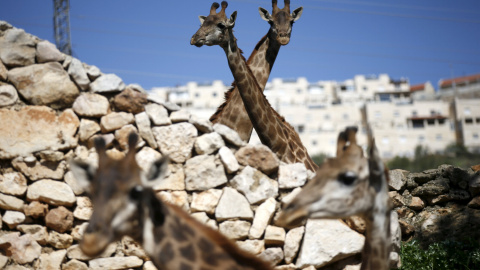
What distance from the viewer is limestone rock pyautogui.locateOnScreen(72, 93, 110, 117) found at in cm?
656

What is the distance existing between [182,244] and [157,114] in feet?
12.0

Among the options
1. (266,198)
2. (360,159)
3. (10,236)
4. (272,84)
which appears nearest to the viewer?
(360,159)

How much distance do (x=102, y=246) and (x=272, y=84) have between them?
89.3 meters

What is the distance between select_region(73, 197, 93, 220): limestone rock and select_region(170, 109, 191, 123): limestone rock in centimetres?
161

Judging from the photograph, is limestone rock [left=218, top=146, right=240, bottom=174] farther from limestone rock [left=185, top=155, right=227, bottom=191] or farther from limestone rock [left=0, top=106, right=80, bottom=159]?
limestone rock [left=0, top=106, right=80, bottom=159]

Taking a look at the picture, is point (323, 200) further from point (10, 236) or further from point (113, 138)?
point (10, 236)

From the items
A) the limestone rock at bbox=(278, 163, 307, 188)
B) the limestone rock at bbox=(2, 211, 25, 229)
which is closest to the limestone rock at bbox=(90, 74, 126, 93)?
the limestone rock at bbox=(2, 211, 25, 229)

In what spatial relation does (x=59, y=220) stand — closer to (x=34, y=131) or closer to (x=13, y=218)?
(x=13, y=218)

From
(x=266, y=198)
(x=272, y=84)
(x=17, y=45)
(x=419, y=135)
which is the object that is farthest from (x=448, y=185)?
(x=272, y=84)

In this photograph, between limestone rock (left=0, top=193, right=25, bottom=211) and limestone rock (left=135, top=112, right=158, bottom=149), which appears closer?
limestone rock (left=0, top=193, right=25, bottom=211)

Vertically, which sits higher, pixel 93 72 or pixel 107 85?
pixel 93 72

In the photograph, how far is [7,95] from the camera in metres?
6.40

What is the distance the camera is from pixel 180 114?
22.2 feet

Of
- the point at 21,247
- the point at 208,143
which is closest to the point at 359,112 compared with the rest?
the point at 208,143
